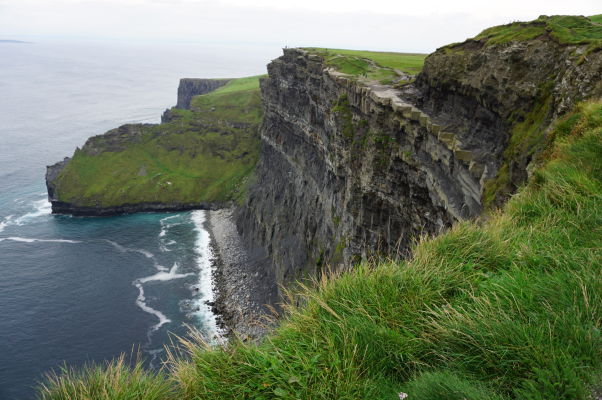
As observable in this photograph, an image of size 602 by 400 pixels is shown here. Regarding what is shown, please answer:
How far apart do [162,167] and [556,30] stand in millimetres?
122336

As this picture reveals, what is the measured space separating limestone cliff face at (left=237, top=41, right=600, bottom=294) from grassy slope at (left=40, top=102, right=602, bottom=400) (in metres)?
3.34

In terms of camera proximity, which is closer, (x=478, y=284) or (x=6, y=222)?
(x=478, y=284)

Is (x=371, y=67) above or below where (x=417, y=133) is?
above

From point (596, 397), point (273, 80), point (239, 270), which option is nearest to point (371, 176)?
point (596, 397)

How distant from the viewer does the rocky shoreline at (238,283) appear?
207ft

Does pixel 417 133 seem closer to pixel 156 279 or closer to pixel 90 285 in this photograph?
pixel 156 279

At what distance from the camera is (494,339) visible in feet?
20.6

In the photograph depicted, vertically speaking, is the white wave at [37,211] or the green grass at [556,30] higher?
the green grass at [556,30]

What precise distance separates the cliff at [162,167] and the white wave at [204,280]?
1397cm

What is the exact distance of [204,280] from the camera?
7688cm

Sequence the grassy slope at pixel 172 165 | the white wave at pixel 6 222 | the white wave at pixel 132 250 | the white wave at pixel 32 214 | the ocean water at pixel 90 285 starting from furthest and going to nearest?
the grassy slope at pixel 172 165
the white wave at pixel 32 214
the white wave at pixel 6 222
the white wave at pixel 132 250
the ocean water at pixel 90 285

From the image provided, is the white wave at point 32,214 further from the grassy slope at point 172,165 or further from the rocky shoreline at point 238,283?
the rocky shoreline at point 238,283

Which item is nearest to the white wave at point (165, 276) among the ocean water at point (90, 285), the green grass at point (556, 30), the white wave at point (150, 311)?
the ocean water at point (90, 285)

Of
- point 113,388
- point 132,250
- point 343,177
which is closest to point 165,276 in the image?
point 132,250
